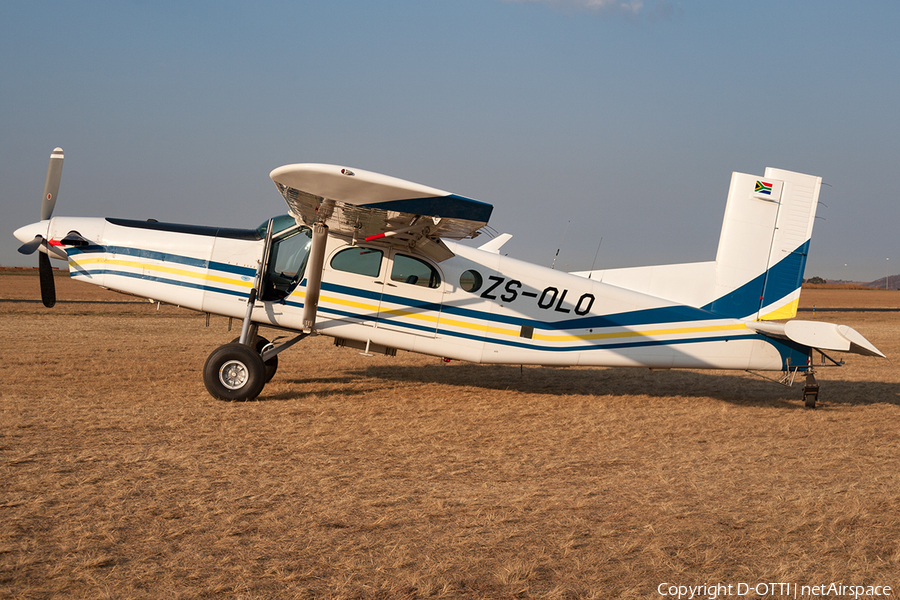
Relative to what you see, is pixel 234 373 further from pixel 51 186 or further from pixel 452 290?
pixel 51 186

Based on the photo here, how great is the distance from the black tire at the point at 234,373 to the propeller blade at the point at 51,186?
326 centimetres

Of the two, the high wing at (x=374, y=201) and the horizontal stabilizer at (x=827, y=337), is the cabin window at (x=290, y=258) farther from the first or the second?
the horizontal stabilizer at (x=827, y=337)

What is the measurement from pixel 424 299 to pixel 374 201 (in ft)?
8.26

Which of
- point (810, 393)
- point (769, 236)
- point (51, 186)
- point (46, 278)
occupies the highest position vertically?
point (769, 236)

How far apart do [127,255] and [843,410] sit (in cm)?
1002

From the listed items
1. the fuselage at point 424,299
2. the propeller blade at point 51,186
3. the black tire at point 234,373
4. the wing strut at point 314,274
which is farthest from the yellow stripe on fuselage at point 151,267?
the wing strut at point 314,274

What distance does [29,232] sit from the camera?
27.2 feet

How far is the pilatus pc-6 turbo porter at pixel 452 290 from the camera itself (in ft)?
27.3

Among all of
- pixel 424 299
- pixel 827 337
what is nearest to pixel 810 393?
pixel 827 337

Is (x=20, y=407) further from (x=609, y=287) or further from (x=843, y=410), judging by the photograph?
(x=843, y=410)

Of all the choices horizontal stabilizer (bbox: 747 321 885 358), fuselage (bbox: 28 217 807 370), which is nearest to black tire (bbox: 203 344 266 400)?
fuselage (bbox: 28 217 807 370)

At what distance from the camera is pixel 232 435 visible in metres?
6.20

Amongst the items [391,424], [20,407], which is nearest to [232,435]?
[391,424]

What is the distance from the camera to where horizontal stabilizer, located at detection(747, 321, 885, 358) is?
7832mm
